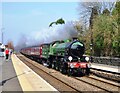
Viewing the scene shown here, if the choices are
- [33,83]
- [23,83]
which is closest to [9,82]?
[23,83]

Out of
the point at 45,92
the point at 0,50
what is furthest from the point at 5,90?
the point at 0,50

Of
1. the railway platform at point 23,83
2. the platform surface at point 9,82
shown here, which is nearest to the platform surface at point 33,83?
the railway platform at point 23,83

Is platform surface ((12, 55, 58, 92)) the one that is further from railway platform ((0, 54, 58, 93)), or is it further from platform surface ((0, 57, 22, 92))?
platform surface ((0, 57, 22, 92))

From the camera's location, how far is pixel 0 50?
70188 mm

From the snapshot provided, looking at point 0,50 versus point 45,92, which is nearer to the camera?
point 45,92

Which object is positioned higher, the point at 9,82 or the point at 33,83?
the point at 9,82

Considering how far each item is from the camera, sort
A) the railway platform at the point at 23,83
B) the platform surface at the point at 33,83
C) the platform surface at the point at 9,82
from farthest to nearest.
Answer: the platform surface at the point at 33,83
the railway platform at the point at 23,83
the platform surface at the point at 9,82

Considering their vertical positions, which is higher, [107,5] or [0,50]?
[107,5]

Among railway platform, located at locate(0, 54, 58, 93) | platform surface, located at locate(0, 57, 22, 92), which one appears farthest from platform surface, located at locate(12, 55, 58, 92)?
platform surface, located at locate(0, 57, 22, 92)

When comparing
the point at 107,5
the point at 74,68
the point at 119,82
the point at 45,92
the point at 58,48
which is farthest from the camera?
the point at 107,5

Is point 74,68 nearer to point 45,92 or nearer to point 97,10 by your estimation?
point 45,92

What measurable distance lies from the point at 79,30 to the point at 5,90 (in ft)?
167

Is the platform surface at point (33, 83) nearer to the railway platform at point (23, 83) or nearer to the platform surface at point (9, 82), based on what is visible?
the railway platform at point (23, 83)

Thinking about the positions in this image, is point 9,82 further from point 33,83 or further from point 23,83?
point 33,83
